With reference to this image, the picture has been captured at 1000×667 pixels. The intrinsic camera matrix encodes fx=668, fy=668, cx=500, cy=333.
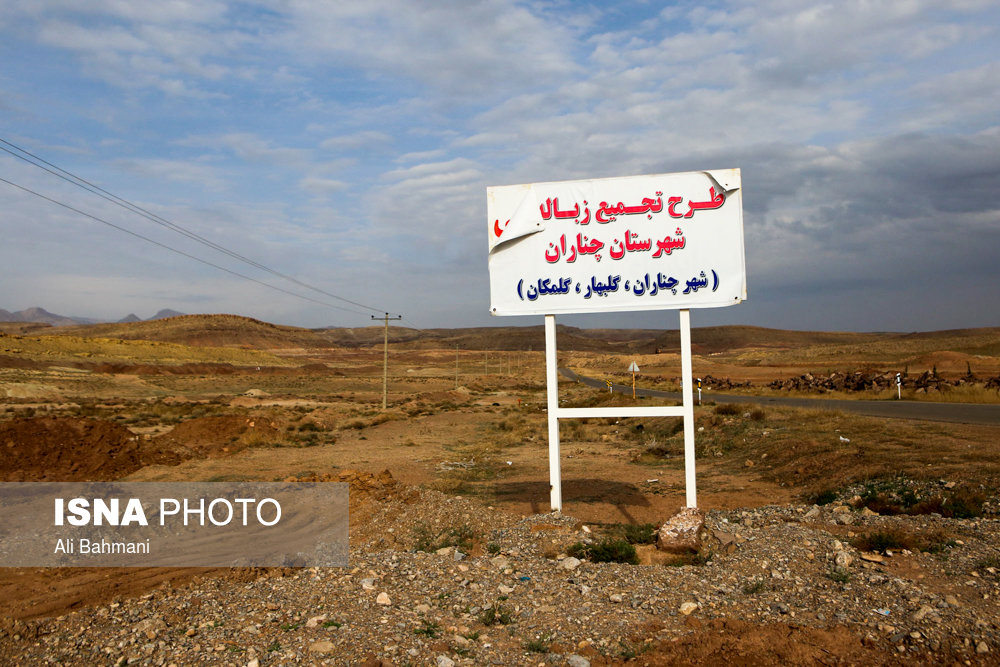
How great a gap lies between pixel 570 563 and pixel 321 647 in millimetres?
3270

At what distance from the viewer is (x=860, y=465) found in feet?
42.5

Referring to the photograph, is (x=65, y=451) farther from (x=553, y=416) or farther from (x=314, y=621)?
(x=314, y=621)

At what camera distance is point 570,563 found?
782cm

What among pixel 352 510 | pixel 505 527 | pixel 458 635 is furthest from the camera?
pixel 352 510

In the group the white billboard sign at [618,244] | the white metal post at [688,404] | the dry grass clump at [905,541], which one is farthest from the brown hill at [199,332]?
the dry grass clump at [905,541]

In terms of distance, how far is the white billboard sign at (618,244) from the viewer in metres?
9.84

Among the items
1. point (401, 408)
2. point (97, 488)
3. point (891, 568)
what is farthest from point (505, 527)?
point (401, 408)

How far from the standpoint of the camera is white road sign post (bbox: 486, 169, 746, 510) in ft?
32.2

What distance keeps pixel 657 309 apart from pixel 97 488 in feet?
45.1

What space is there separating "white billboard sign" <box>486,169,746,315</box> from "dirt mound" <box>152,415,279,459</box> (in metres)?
15.9

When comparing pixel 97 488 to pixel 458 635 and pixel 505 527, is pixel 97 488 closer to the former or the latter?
pixel 505 527

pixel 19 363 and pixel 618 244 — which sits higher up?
pixel 618 244

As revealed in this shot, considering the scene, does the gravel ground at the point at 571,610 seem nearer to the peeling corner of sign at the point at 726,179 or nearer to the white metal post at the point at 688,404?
the white metal post at the point at 688,404

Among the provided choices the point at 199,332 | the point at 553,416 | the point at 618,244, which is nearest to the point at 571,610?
the point at 553,416
